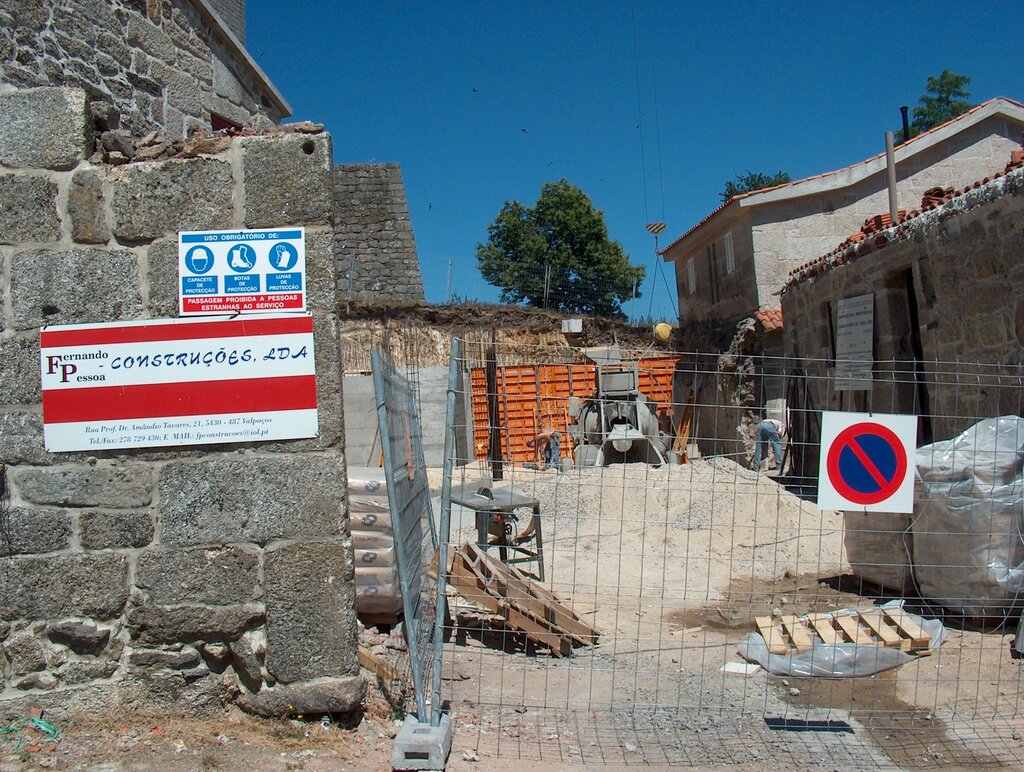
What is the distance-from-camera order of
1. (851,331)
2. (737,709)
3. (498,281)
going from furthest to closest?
(498,281) < (851,331) < (737,709)

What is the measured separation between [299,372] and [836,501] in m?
2.75

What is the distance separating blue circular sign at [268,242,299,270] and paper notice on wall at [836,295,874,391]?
27.6ft

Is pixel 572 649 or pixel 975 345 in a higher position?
pixel 975 345

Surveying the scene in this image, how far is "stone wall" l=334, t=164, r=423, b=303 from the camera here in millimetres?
23344

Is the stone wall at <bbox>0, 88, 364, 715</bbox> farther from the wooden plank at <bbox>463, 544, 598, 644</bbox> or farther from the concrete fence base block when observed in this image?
the wooden plank at <bbox>463, 544, 598, 644</bbox>

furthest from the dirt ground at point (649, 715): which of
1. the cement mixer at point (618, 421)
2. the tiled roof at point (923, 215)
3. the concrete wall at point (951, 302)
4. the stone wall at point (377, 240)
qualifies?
the stone wall at point (377, 240)

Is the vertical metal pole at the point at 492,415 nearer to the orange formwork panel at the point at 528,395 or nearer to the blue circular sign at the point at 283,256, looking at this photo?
the blue circular sign at the point at 283,256

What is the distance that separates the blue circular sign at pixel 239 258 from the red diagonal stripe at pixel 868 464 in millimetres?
3073

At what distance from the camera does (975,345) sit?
787 cm

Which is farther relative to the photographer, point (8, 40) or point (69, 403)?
point (8, 40)

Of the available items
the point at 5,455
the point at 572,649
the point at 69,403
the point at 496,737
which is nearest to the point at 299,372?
the point at 69,403

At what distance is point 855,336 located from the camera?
448 inches

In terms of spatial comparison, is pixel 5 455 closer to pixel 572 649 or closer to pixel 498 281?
pixel 572 649

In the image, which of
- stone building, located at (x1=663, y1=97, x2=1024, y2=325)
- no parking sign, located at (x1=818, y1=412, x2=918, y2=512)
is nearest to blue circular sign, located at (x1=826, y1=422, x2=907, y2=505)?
no parking sign, located at (x1=818, y1=412, x2=918, y2=512)
